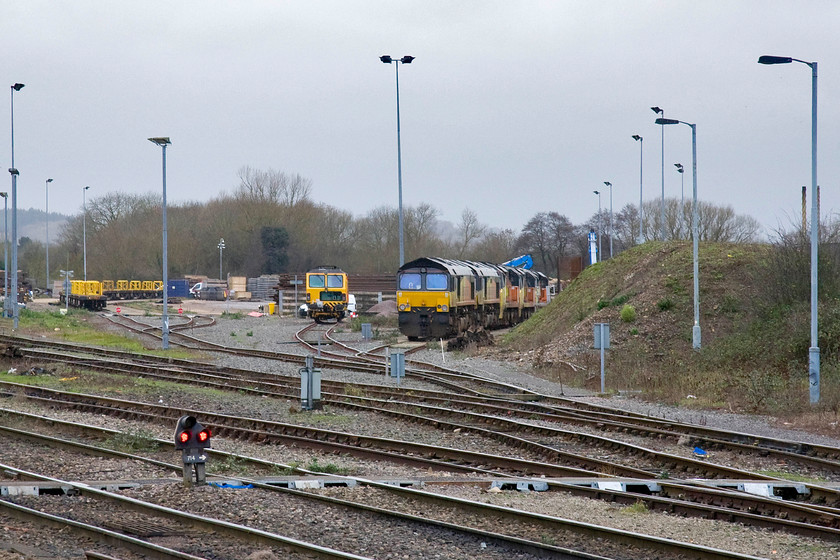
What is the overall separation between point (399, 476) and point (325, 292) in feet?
121

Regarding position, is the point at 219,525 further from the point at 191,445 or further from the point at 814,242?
the point at 814,242

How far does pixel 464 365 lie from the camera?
27141 millimetres

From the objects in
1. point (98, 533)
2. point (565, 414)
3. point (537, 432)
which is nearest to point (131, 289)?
point (565, 414)

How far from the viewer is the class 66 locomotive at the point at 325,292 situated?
157ft

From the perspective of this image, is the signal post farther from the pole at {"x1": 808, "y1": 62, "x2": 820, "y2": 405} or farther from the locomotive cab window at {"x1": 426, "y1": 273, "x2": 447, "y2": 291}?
the locomotive cab window at {"x1": 426, "y1": 273, "x2": 447, "y2": 291}

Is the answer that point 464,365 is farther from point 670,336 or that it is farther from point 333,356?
point 670,336

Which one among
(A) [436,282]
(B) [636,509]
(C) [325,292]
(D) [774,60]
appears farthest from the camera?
(C) [325,292]

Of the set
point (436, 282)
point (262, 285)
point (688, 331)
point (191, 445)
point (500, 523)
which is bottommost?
point (500, 523)

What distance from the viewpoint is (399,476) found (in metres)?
11.3

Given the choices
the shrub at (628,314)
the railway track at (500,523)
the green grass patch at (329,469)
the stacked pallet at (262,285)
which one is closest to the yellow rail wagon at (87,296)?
the stacked pallet at (262,285)

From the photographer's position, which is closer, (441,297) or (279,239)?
(441,297)

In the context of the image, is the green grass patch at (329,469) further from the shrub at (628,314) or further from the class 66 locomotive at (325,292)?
the class 66 locomotive at (325,292)

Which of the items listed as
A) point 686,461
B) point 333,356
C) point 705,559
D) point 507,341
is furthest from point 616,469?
point 507,341

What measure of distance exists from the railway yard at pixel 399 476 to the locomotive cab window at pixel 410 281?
→ 13.2m
